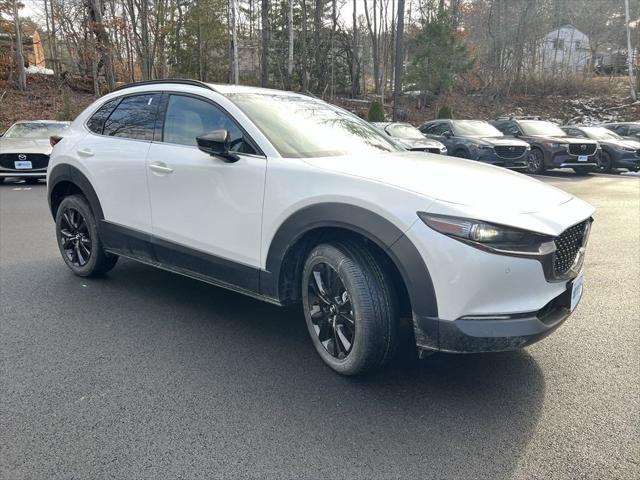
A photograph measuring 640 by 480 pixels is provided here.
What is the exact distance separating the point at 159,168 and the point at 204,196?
1.83ft

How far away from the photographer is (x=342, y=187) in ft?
9.64

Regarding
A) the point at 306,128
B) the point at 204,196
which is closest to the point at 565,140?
the point at 306,128

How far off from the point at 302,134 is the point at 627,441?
2.56 m

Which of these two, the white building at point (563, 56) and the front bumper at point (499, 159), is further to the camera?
the white building at point (563, 56)

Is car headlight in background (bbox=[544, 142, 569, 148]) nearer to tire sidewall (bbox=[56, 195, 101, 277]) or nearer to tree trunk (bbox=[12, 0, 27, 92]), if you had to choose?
tire sidewall (bbox=[56, 195, 101, 277])

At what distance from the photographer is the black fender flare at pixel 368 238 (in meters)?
2.64

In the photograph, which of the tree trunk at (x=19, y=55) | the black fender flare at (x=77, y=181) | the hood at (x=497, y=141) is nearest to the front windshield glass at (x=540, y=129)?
the hood at (x=497, y=141)

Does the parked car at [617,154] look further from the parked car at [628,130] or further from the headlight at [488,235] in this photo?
the headlight at [488,235]

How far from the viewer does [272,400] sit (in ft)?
9.41

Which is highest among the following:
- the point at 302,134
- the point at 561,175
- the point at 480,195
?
the point at 302,134

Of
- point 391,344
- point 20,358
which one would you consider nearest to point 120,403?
point 20,358

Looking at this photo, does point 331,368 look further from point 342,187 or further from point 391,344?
point 342,187

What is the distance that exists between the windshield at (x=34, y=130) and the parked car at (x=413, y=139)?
8212mm

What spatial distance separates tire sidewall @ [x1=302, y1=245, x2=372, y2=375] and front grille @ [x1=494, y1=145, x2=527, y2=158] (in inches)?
471
